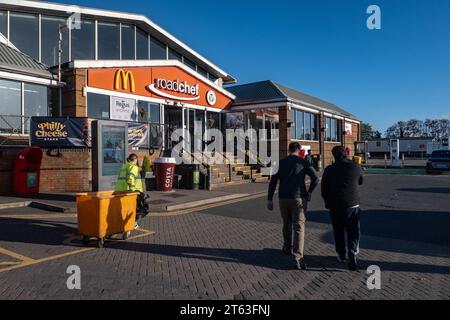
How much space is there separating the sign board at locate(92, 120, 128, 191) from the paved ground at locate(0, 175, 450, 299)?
101 inches

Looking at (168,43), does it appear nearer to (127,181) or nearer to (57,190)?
(57,190)

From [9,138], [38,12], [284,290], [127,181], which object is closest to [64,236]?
[127,181]

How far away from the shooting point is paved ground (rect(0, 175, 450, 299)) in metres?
4.43

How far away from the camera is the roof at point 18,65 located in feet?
43.3

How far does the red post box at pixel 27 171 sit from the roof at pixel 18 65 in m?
3.41

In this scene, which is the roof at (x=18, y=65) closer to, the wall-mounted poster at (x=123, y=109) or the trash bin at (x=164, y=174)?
the wall-mounted poster at (x=123, y=109)

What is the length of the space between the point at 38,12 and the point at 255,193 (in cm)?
1406

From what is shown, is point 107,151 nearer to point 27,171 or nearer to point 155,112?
point 27,171

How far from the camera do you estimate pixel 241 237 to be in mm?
7301

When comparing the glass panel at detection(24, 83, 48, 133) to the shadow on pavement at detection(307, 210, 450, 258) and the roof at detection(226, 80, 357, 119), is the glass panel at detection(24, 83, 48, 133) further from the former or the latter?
the roof at detection(226, 80, 357, 119)

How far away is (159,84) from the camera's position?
18.1 meters

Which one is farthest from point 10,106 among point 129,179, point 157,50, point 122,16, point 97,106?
point 157,50

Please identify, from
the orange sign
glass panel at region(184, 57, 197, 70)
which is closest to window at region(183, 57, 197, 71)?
glass panel at region(184, 57, 197, 70)

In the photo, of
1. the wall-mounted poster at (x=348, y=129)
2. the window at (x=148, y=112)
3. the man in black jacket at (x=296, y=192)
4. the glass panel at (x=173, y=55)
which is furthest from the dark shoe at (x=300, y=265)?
the wall-mounted poster at (x=348, y=129)
